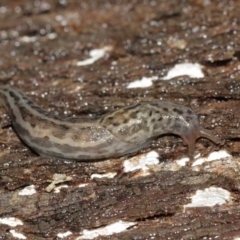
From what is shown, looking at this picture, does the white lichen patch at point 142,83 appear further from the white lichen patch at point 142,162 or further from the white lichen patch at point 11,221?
the white lichen patch at point 11,221

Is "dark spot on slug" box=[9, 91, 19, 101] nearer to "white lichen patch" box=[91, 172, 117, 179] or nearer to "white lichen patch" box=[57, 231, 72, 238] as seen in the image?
"white lichen patch" box=[91, 172, 117, 179]

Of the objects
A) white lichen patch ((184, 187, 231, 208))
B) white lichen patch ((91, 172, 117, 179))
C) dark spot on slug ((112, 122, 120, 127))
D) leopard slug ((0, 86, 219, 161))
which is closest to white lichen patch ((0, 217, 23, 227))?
leopard slug ((0, 86, 219, 161))

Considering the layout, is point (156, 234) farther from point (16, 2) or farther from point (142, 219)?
point (16, 2)

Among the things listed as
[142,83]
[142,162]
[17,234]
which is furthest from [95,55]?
[17,234]

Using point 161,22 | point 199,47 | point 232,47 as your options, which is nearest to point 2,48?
point 161,22

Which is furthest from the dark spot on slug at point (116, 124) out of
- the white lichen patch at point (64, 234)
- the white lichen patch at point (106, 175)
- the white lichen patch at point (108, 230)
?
the white lichen patch at point (64, 234)

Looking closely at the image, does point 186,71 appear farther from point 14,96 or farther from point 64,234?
point 64,234

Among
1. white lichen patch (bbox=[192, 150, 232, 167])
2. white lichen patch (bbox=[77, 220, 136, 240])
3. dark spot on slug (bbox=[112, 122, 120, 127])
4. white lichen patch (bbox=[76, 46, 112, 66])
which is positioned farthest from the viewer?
white lichen patch (bbox=[76, 46, 112, 66])
